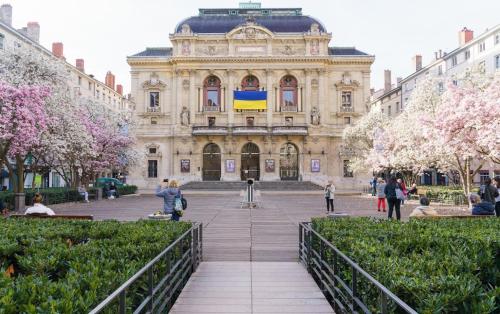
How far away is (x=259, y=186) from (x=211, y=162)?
34.4ft

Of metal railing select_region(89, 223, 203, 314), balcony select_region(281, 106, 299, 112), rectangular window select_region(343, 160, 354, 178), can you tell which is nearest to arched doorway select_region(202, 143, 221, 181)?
balcony select_region(281, 106, 299, 112)

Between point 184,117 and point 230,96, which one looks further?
point 184,117

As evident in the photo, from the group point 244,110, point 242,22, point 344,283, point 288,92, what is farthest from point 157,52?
point 344,283

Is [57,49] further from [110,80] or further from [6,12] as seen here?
[110,80]

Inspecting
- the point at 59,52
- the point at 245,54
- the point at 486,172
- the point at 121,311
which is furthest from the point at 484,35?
the point at 121,311

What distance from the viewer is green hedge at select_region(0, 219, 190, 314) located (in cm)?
466

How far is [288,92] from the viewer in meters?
67.0

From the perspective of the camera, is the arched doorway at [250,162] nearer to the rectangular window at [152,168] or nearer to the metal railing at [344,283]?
the rectangular window at [152,168]

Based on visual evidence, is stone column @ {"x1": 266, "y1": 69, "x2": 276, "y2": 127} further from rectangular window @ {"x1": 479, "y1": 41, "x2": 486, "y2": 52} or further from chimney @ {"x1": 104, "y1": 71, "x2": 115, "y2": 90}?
chimney @ {"x1": 104, "y1": 71, "x2": 115, "y2": 90}

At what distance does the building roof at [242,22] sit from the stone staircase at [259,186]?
22004 mm

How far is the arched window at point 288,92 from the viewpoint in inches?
2628

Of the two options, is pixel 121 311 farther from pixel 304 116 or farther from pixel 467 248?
pixel 304 116

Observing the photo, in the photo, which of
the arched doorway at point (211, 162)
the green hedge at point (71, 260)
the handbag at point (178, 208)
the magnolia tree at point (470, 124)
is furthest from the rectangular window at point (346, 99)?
the green hedge at point (71, 260)

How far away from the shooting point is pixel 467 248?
782cm
